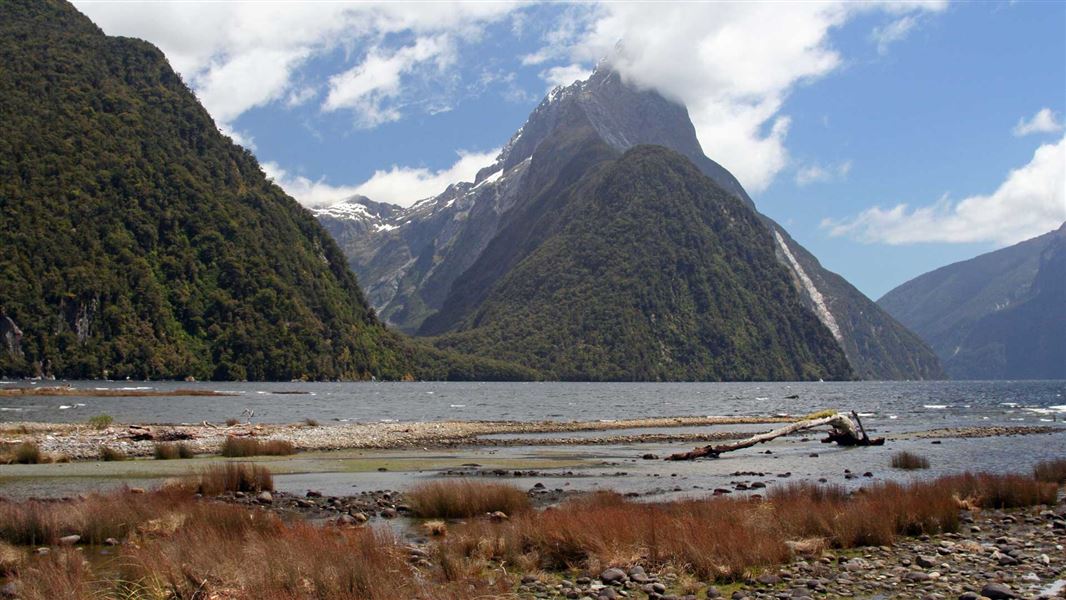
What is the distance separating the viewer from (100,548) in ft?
55.3

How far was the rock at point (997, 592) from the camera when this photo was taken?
502 inches

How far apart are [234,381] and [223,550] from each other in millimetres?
194736

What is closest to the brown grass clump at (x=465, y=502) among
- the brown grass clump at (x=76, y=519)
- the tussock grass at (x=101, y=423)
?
the brown grass clump at (x=76, y=519)

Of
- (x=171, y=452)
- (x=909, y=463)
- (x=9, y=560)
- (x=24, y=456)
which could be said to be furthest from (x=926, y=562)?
(x=24, y=456)

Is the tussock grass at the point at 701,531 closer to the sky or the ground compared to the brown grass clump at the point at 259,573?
closer to the ground

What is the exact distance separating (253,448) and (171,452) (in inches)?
141

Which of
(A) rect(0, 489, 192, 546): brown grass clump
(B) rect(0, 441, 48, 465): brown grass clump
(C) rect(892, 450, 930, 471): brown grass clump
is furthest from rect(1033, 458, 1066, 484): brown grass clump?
(B) rect(0, 441, 48, 465): brown grass clump

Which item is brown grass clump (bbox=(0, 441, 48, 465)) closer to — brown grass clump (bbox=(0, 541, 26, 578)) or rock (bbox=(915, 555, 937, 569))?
brown grass clump (bbox=(0, 541, 26, 578))

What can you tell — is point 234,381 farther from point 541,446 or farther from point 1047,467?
point 1047,467

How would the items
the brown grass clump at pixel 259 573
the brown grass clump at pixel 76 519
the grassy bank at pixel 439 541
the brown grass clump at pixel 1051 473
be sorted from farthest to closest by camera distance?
the brown grass clump at pixel 1051 473 → the brown grass clump at pixel 76 519 → the grassy bank at pixel 439 541 → the brown grass clump at pixel 259 573

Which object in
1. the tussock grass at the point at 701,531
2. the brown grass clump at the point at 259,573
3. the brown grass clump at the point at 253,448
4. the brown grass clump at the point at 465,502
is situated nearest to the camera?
the brown grass clump at the point at 259,573

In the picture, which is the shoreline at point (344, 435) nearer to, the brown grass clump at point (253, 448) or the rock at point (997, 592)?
the brown grass clump at point (253, 448)

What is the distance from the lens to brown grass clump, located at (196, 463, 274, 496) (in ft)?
80.4

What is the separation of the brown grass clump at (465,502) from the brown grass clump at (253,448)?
20.0 meters
